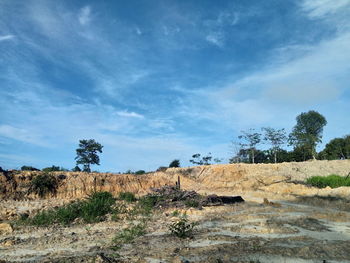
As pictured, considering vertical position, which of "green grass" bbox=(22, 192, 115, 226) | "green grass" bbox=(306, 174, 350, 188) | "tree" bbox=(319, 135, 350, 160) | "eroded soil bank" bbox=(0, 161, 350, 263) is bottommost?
"eroded soil bank" bbox=(0, 161, 350, 263)

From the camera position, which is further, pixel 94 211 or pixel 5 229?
pixel 94 211

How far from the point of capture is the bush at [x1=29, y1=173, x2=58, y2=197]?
16.7 m

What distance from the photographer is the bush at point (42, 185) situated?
16.7m

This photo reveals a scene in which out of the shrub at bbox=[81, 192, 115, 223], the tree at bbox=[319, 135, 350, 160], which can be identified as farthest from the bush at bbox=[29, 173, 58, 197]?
the tree at bbox=[319, 135, 350, 160]

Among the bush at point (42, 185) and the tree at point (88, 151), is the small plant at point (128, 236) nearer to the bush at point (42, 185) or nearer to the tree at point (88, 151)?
the bush at point (42, 185)

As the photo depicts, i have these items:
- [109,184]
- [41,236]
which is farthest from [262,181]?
[41,236]

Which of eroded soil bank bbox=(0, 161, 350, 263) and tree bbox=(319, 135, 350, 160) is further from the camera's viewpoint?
tree bbox=(319, 135, 350, 160)

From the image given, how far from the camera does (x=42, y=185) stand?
55.4 ft

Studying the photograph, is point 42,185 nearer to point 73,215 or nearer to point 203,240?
point 73,215

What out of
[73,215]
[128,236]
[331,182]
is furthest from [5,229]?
[331,182]

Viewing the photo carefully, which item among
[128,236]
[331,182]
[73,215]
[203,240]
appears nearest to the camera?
[203,240]

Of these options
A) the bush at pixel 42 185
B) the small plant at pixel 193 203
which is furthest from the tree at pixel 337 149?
the bush at pixel 42 185

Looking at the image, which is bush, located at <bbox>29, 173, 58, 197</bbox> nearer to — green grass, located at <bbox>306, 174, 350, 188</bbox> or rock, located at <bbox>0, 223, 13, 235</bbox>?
rock, located at <bbox>0, 223, 13, 235</bbox>

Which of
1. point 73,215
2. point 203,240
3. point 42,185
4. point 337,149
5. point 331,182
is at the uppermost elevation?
point 337,149
